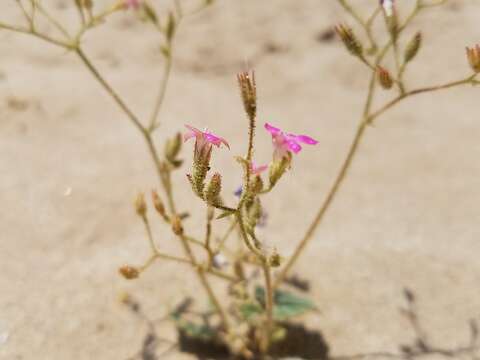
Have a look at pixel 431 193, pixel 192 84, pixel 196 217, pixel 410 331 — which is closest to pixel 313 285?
pixel 410 331

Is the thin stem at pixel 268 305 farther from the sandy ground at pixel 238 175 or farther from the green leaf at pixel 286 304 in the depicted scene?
the sandy ground at pixel 238 175

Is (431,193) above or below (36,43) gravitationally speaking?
below

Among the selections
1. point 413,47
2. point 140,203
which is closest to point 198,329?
point 140,203

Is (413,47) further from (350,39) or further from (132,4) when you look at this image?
(132,4)

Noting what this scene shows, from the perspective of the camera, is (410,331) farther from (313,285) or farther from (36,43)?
(36,43)

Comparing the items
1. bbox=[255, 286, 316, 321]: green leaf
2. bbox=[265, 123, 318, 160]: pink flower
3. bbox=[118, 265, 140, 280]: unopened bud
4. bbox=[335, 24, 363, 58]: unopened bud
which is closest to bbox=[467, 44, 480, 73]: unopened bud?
bbox=[335, 24, 363, 58]: unopened bud

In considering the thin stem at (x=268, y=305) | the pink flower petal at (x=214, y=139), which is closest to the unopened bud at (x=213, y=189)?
the pink flower petal at (x=214, y=139)
